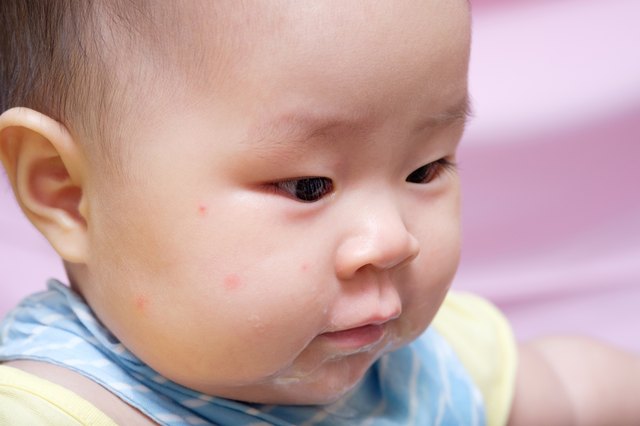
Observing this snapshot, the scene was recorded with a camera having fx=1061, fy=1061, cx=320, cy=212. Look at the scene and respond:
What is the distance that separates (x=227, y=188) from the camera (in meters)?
0.82

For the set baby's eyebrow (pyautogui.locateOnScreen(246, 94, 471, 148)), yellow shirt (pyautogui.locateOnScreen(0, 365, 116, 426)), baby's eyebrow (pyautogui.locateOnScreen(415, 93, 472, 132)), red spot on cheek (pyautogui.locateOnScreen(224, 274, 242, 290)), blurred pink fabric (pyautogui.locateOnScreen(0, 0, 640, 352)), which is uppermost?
blurred pink fabric (pyautogui.locateOnScreen(0, 0, 640, 352))

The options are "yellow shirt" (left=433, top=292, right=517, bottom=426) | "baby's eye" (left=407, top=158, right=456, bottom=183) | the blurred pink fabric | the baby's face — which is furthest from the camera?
the blurred pink fabric

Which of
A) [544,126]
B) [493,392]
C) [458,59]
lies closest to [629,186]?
[544,126]

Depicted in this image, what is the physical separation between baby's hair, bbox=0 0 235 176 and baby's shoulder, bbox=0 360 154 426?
7.5 inches

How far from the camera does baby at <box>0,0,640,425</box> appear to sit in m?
0.81

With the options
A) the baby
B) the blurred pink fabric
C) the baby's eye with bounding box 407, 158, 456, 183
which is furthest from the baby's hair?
the blurred pink fabric

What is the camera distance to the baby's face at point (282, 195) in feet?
2.64

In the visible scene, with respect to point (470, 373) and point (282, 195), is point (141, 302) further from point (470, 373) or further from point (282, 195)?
point (470, 373)

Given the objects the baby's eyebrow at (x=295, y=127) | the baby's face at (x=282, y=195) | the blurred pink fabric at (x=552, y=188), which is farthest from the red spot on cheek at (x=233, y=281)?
the blurred pink fabric at (x=552, y=188)

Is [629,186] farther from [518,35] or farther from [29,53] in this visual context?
Result: [29,53]

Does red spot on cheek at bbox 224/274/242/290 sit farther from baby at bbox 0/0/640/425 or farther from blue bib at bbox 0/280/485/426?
blue bib at bbox 0/280/485/426

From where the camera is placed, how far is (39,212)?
0.88 m

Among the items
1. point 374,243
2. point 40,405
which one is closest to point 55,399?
point 40,405

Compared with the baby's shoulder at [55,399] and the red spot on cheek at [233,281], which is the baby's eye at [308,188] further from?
the baby's shoulder at [55,399]
